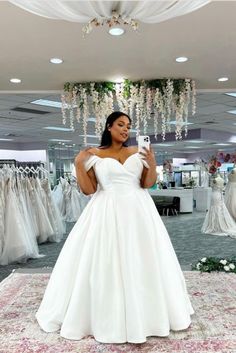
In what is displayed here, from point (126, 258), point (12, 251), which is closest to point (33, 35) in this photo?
point (126, 258)

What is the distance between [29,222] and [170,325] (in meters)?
3.79

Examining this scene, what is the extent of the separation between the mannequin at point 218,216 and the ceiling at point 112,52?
2.06 meters

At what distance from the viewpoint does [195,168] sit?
15141mm

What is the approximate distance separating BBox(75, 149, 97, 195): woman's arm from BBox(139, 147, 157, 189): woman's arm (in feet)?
1.15

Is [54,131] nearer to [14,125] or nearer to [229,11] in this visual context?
[14,125]

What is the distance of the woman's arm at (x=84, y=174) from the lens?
2244 mm

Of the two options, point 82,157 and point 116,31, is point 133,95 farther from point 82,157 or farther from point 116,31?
point 82,157

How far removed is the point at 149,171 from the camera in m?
2.27

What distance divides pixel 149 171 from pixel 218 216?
5437 mm

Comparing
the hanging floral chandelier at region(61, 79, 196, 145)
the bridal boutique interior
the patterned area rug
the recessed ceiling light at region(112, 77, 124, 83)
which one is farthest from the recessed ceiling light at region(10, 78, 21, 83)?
the patterned area rug

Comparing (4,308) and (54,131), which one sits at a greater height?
(54,131)

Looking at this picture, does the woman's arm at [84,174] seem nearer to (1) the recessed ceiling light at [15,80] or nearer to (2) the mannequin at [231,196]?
(1) the recessed ceiling light at [15,80]

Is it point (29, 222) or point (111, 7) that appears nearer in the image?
point (111, 7)

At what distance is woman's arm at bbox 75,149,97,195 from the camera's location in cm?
224
